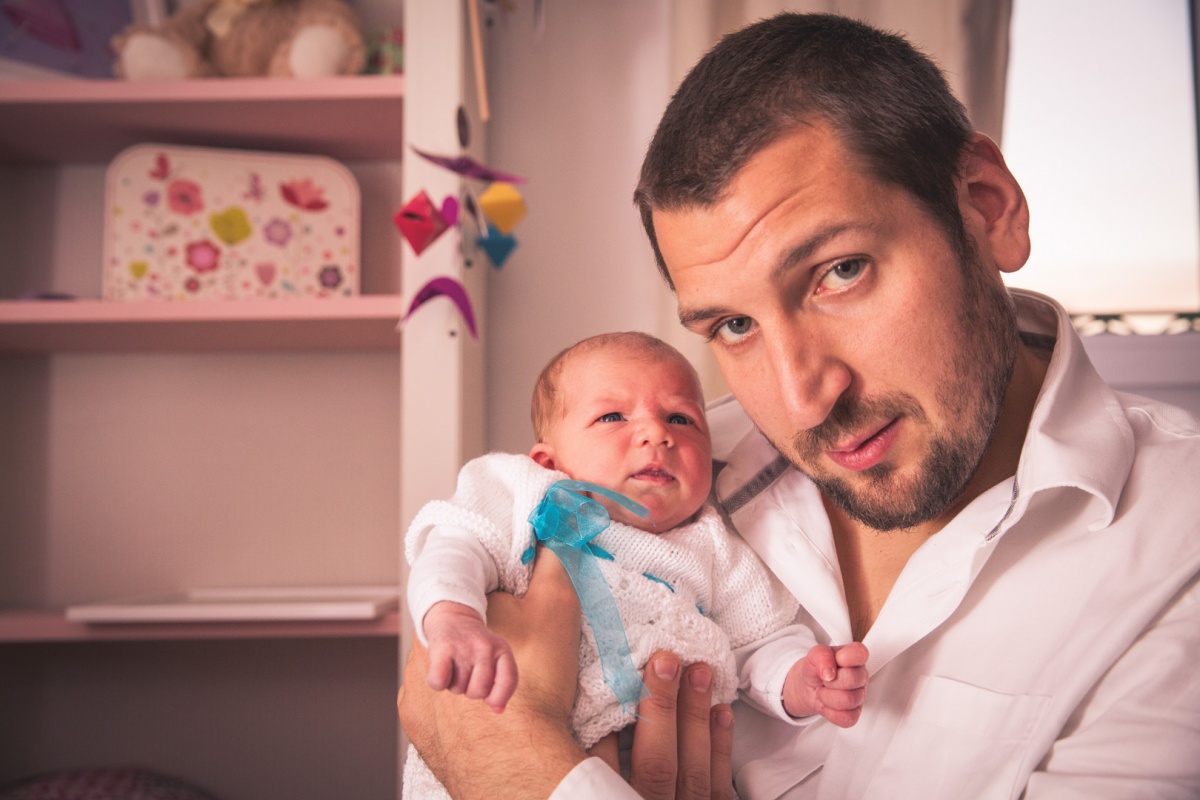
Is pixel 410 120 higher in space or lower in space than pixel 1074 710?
higher

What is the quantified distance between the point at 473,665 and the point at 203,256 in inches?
66.8

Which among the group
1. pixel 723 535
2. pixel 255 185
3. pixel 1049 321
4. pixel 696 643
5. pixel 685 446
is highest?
pixel 255 185

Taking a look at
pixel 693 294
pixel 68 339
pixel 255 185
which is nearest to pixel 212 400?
pixel 68 339

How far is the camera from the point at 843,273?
3.37 feet

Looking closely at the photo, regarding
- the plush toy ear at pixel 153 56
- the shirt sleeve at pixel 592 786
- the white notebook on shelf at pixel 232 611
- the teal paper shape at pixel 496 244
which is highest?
the plush toy ear at pixel 153 56

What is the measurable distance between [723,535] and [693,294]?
1.23 ft

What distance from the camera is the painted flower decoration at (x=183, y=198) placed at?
2.14 metres

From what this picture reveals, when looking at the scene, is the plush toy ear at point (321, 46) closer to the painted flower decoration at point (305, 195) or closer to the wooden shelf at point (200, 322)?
the painted flower decoration at point (305, 195)

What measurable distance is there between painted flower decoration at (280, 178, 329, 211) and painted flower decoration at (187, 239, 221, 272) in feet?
0.72

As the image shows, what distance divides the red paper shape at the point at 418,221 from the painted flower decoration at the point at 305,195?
465mm

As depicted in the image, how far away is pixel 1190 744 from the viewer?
83 cm

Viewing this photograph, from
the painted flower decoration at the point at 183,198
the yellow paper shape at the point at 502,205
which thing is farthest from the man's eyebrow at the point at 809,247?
the painted flower decoration at the point at 183,198

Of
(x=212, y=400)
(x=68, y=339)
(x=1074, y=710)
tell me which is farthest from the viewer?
(x=212, y=400)

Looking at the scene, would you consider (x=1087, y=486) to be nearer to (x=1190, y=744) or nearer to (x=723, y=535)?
(x=1190, y=744)
